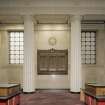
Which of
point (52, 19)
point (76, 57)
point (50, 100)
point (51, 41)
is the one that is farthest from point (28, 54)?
point (50, 100)

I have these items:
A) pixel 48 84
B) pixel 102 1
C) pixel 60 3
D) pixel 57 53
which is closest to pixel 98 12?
pixel 102 1

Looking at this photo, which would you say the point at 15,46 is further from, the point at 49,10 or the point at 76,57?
the point at 76,57

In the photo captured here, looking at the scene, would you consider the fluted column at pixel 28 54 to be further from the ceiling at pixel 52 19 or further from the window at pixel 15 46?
the window at pixel 15 46

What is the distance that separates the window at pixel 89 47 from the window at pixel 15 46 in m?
4.58

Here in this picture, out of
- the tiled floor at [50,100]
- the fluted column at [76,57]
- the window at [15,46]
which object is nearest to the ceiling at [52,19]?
the window at [15,46]

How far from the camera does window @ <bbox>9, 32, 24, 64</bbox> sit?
62.7ft

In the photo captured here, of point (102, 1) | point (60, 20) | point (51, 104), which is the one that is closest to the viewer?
point (51, 104)

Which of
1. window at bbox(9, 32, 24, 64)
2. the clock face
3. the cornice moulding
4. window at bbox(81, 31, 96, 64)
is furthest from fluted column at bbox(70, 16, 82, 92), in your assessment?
window at bbox(9, 32, 24, 64)

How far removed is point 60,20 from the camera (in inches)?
699

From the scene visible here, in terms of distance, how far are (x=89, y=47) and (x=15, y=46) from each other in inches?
214

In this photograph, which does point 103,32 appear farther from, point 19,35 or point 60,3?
point 19,35

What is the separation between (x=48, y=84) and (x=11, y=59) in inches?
130

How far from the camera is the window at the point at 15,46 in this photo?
19.1m

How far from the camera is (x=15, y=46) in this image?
19.2m
